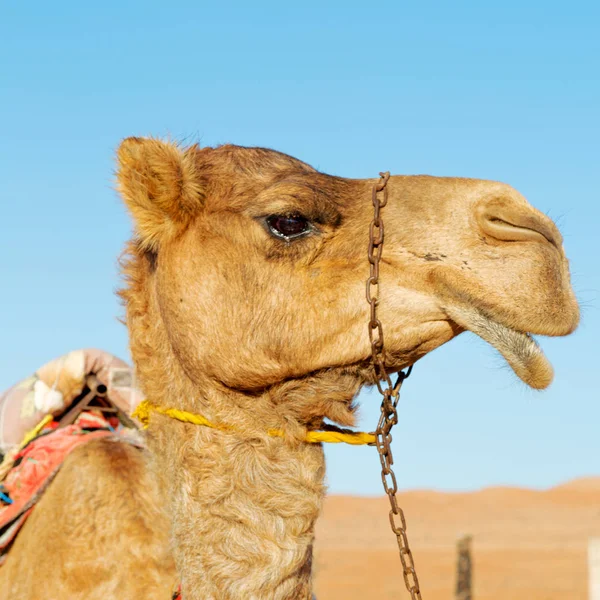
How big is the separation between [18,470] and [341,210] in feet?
6.21

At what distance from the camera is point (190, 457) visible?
3271 mm

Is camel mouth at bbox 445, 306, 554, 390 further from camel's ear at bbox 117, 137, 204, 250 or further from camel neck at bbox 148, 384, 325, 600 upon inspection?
camel's ear at bbox 117, 137, 204, 250

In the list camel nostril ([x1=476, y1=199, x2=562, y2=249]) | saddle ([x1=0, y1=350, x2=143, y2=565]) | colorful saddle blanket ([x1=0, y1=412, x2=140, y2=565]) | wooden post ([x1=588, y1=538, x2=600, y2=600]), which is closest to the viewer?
camel nostril ([x1=476, y1=199, x2=562, y2=249])

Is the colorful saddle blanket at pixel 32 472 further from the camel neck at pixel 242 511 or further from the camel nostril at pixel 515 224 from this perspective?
the camel nostril at pixel 515 224

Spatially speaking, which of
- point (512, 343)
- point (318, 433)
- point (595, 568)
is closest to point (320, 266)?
point (318, 433)

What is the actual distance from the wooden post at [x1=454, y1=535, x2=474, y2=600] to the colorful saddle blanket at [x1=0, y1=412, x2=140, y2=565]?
946 centimetres

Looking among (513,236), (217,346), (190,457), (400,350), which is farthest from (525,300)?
(190,457)

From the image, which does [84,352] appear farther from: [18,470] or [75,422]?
[18,470]

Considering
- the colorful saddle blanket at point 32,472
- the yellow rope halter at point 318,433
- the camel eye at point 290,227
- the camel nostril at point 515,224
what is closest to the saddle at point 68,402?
the colorful saddle blanket at point 32,472

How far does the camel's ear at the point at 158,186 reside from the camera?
345 centimetres

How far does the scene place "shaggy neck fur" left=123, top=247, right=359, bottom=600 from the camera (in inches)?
122

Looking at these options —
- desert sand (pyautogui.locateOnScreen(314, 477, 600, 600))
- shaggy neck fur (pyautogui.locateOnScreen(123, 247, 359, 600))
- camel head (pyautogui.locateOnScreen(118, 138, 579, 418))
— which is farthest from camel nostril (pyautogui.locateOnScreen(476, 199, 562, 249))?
desert sand (pyautogui.locateOnScreen(314, 477, 600, 600))

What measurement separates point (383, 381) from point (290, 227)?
2.02 feet

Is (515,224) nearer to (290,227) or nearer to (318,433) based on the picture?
(290,227)
